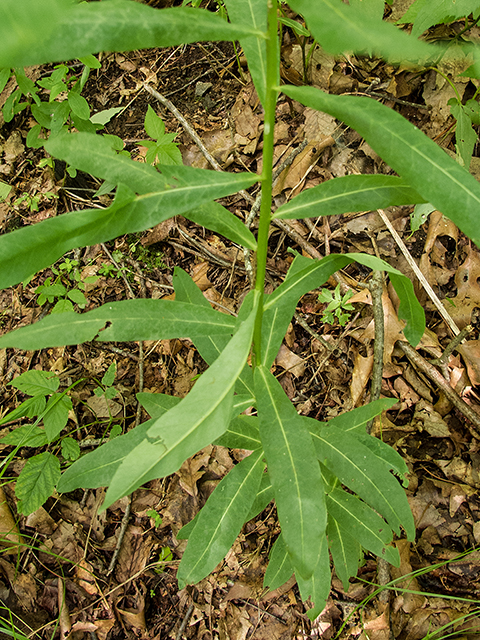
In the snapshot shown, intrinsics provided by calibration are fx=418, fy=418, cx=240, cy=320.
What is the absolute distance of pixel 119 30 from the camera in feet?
2.41

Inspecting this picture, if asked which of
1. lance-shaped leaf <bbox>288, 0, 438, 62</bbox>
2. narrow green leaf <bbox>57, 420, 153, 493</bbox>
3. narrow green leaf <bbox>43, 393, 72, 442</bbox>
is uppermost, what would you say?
lance-shaped leaf <bbox>288, 0, 438, 62</bbox>

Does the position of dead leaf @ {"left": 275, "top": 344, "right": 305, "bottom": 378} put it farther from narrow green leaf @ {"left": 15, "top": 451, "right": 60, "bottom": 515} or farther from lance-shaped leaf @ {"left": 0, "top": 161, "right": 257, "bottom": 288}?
lance-shaped leaf @ {"left": 0, "top": 161, "right": 257, "bottom": 288}

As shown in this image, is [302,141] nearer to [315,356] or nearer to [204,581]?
[315,356]

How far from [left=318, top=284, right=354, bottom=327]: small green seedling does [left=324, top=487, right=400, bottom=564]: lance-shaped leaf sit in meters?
0.93

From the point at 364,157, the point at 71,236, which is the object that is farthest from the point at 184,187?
the point at 364,157

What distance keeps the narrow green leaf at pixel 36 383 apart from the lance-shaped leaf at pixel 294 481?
1.48 metres

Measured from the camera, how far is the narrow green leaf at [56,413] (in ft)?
7.12

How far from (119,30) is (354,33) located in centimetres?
42

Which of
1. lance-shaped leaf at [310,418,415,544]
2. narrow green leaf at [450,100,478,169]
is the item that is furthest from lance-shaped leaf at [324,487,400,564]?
narrow green leaf at [450,100,478,169]

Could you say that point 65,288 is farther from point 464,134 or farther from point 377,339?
point 464,134

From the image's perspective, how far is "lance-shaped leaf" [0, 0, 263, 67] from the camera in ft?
2.25

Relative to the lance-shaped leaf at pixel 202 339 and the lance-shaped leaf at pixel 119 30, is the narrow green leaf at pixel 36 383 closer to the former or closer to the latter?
the lance-shaped leaf at pixel 202 339

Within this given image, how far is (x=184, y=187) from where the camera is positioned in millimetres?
968

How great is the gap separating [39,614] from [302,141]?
3096mm
